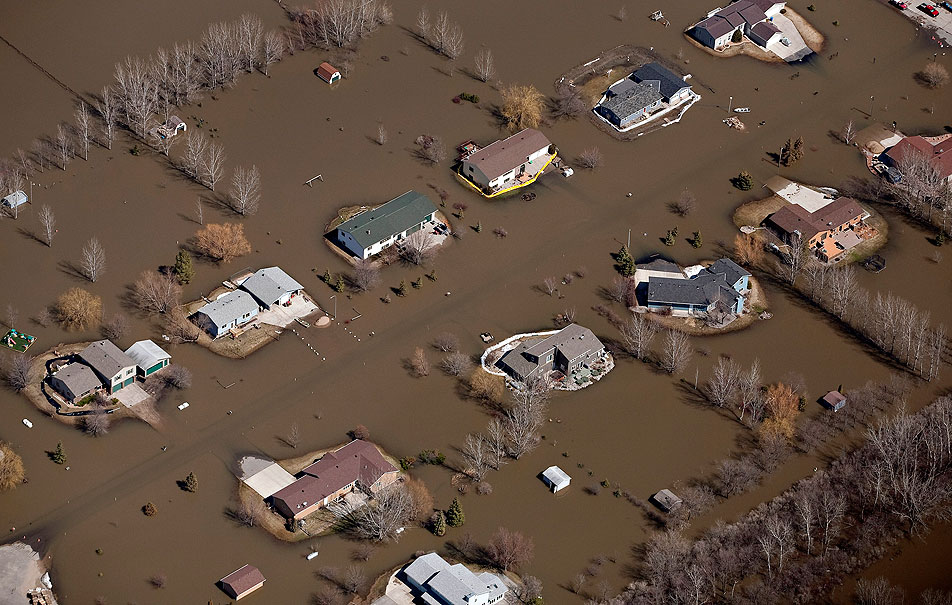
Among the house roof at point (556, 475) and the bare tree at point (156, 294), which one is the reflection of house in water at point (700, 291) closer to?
the house roof at point (556, 475)

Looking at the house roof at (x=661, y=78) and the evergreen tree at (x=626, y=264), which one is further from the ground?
the house roof at (x=661, y=78)

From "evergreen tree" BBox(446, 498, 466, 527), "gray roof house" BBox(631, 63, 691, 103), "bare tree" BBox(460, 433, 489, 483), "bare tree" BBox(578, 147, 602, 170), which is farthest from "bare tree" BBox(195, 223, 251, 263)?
"gray roof house" BBox(631, 63, 691, 103)

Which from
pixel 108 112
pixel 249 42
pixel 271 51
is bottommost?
pixel 271 51

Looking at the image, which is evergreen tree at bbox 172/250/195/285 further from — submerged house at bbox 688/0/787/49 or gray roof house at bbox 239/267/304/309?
submerged house at bbox 688/0/787/49

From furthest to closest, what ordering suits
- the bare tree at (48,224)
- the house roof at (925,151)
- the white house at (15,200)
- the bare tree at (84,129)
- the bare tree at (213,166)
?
the house roof at (925,151)
the bare tree at (84,129)
the bare tree at (213,166)
the white house at (15,200)
the bare tree at (48,224)

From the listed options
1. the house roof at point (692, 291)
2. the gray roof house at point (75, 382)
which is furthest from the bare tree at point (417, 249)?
the gray roof house at point (75, 382)

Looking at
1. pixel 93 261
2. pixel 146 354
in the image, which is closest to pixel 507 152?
pixel 93 261

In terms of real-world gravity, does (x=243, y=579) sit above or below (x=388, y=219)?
below

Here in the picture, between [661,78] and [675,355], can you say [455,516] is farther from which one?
[661,78]
